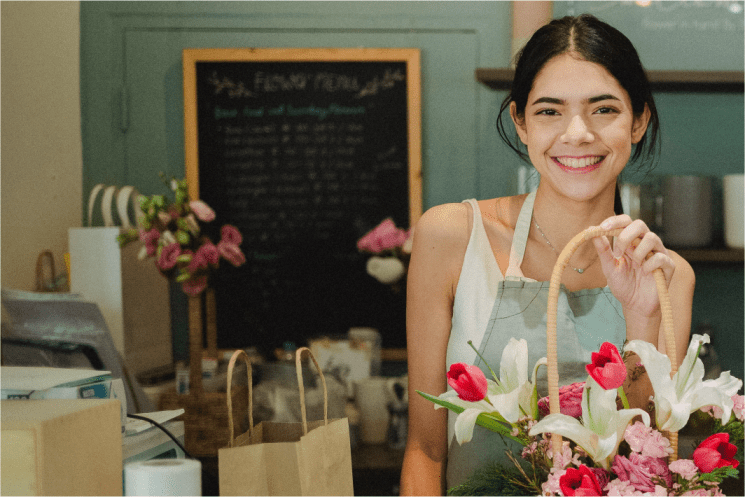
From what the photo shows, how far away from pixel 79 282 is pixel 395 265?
0.94 meters

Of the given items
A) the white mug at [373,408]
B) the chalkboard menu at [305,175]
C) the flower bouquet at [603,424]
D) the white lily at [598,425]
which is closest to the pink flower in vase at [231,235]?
the chalkboard menu at [305,175]

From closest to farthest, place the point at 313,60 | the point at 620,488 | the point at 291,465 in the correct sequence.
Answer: the point at 620,488, the point at 291,465, the point at 313,60

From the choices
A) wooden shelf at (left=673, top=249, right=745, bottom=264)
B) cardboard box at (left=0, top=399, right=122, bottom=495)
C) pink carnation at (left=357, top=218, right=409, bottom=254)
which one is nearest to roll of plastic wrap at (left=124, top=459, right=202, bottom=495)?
cardboard box at (left=0, top=399, right=122, bottom=495)

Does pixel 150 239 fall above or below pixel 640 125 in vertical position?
below

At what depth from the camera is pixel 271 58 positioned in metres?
2.13

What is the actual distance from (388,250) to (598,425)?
4.54ft

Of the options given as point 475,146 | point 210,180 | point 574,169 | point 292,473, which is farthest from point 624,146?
point 210,180

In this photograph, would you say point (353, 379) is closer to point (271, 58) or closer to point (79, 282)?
point (79, 282)

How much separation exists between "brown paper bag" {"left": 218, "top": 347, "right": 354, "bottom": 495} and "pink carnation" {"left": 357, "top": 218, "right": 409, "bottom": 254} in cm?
119

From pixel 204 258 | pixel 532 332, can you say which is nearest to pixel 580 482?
pixel 532 332

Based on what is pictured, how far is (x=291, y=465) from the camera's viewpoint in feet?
2.47

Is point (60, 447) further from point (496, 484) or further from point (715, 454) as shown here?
point (715, 454)

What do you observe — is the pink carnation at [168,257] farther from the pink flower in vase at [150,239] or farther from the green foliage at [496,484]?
the green foliage at [496,484]

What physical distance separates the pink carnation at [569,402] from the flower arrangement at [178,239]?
1259 mm
